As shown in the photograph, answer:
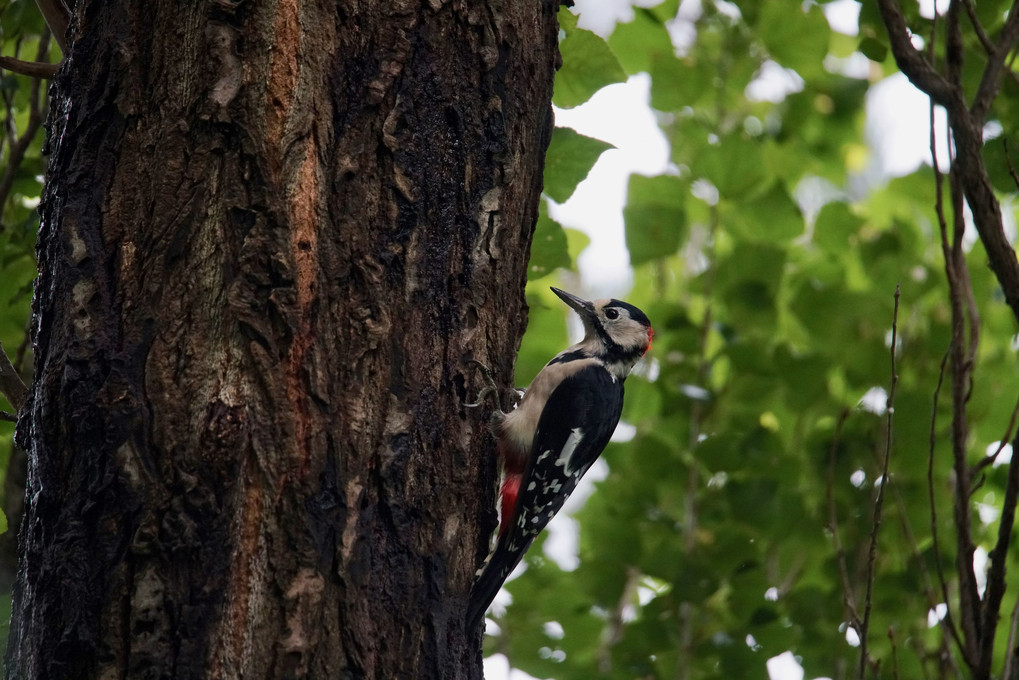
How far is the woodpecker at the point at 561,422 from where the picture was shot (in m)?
2.94

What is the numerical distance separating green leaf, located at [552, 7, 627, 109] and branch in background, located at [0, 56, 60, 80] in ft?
4.50

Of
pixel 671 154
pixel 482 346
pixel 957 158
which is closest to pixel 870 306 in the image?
pixel 671 154

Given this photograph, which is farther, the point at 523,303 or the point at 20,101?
the point at 20,101

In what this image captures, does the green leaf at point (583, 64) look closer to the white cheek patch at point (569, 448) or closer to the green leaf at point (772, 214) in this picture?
the white cheek patch at point (569, 448)

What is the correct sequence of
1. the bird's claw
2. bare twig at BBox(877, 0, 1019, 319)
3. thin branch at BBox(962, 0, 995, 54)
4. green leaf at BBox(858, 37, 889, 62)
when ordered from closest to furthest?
the bird's claw < bare twig at BBox(877, 0, 1019, 319) < thin branch at BBox(962, 0, 995, 54) < green leaf at BBox(858, 37, 889, 62)

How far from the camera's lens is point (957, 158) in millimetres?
2506

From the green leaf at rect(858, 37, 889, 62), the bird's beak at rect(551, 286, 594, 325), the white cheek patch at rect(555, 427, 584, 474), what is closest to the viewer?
the green leaf at rect(858, 37, 889, 62)

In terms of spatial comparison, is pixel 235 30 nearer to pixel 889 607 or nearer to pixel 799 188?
pixel 889 607

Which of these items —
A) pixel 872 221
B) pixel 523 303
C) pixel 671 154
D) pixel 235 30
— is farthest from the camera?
pixel 872 221

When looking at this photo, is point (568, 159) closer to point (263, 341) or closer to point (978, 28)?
point (978, 28)

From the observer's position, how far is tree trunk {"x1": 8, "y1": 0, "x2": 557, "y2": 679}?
1.66m

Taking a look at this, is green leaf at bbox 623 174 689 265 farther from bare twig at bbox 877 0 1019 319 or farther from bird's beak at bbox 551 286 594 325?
bare twig at bbox 877 0 1019 319

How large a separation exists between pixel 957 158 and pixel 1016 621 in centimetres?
115

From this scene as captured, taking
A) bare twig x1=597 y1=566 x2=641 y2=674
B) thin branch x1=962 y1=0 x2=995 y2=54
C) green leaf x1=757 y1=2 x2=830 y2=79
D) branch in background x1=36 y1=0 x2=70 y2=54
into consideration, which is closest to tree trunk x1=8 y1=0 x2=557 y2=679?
branch in background x1=36 y1=0 x2=70 y2=54
